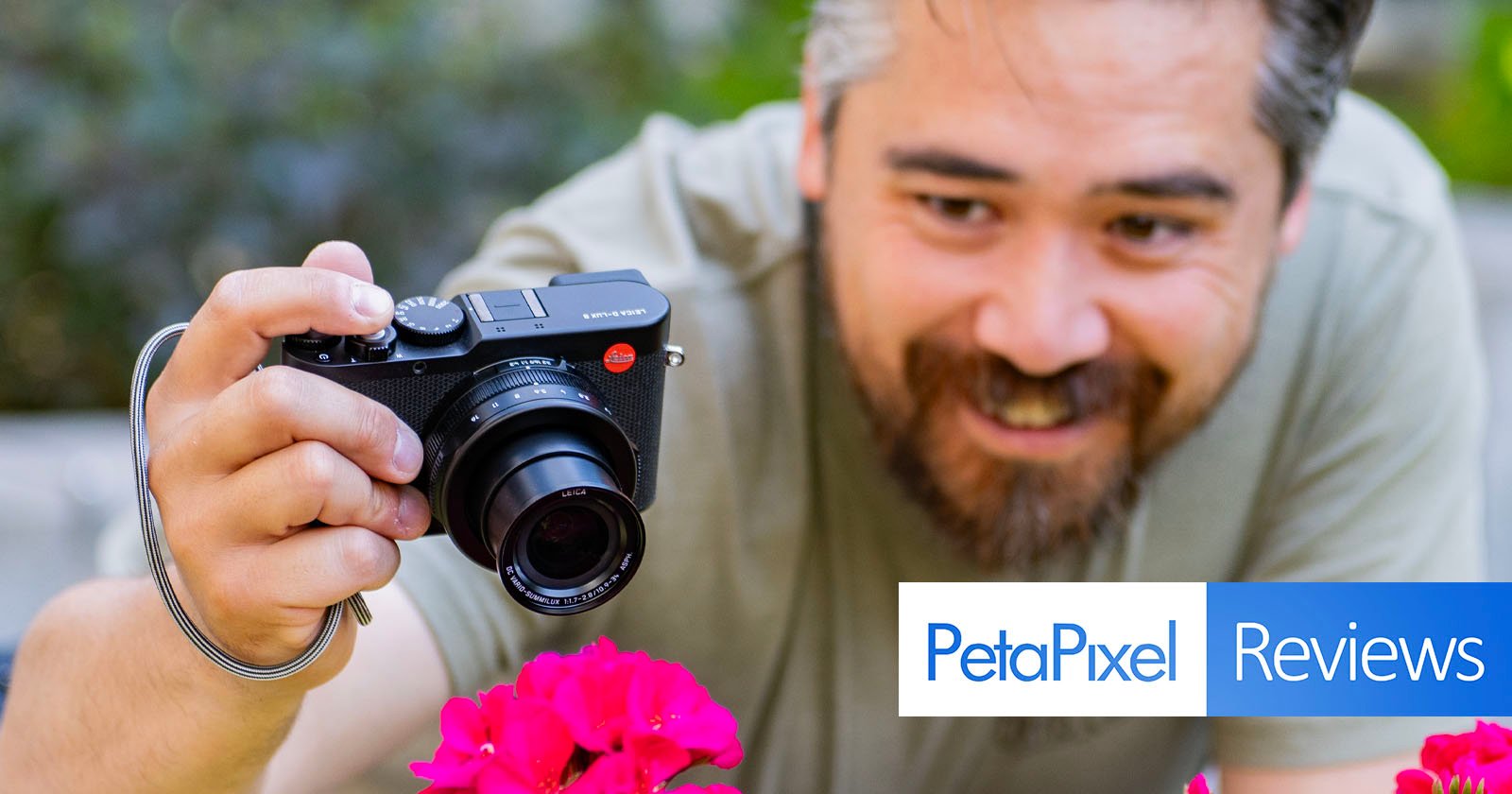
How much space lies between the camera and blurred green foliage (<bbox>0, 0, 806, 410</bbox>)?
6.14ft

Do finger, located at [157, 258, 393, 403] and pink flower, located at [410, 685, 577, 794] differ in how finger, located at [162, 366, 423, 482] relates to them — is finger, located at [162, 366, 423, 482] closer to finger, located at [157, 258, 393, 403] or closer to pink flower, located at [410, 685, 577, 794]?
finger, located at [157, 258, 393, 403]

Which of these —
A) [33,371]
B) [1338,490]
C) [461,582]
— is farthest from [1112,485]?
[33,371]

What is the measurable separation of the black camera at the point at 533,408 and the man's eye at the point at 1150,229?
0.31 metres

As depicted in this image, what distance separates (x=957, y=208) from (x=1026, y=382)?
4.2 inches

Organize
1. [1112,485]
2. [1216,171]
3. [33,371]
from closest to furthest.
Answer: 1. [1216,171]
2. [1112,485]
3. [33,371]

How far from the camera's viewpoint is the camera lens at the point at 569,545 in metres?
0.63

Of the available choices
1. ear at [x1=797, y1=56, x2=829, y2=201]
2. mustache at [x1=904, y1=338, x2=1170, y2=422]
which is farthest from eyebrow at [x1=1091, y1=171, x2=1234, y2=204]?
ear at [x1=797, y1=56, x2=829, y2=201]

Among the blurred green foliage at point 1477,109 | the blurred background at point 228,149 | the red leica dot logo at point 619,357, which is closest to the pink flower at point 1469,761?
the red leica dot logo at point 619,357

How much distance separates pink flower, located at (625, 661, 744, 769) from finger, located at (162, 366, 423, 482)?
0.17 metres

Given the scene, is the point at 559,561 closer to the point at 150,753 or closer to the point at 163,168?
the point at 150,753

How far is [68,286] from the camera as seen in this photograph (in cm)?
204

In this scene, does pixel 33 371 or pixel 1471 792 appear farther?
→ pixel 33 371

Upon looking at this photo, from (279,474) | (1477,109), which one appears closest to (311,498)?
(279,474)

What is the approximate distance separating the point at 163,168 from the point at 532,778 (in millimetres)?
1566
